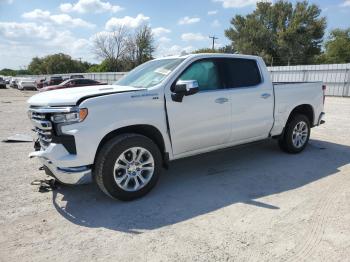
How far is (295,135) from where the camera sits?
6.20m

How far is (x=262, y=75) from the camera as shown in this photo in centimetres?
550

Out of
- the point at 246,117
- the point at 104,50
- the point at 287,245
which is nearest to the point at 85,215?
the point at 287,245

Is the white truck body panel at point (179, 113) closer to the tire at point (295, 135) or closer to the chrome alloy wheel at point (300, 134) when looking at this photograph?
the tire at point (295, 135)

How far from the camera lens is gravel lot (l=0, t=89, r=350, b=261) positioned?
3.02m

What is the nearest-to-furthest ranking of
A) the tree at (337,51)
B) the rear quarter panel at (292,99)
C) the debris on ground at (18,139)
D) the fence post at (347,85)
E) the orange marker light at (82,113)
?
the orange marker light at (82,113) < the rear quarter panel at (292,99) < the debris on ground at (18,139) < the fence post at (347,85) < the tree at (337,51)

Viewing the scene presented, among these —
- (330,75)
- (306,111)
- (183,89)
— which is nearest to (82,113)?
(183,89)

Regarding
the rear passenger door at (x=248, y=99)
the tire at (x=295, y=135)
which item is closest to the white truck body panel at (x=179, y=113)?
the rear passenger door at (x=248, y=99)

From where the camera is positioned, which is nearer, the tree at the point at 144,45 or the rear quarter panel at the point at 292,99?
the rear quarter panel at the point at 292,99

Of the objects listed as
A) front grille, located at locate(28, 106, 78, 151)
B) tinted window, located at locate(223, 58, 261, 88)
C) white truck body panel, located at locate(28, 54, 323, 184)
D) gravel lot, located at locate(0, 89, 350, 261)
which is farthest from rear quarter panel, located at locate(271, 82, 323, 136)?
front grille, located at locate(28, 106, 78, 151)

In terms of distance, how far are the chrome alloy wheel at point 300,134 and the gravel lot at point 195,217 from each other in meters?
0.65

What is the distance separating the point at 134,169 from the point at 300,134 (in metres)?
3.76

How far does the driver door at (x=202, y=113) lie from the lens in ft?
14.3

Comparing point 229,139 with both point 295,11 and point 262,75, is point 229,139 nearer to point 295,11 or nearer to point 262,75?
point 262,75

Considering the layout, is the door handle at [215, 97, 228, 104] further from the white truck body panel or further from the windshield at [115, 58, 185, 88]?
the windshield at [115, 58, 185, 88]
